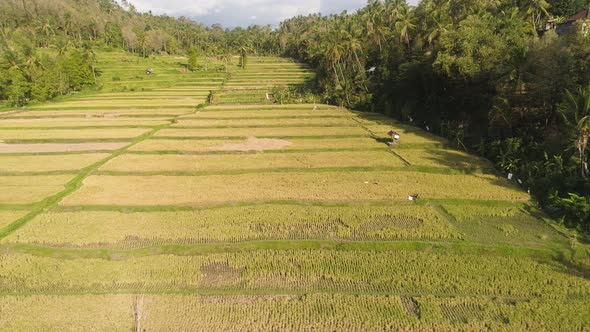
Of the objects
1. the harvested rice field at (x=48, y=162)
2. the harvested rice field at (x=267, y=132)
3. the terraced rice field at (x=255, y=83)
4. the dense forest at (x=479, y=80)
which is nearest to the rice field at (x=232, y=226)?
the harvested rice field at (x=48, y=162)

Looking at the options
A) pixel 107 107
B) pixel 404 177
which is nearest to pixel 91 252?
pixel 404 177

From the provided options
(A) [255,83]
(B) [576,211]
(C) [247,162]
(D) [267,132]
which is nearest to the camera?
(B) [576,211]

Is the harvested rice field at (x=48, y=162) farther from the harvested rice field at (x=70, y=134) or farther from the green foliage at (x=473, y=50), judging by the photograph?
the green foliage at (x=473, y=50)

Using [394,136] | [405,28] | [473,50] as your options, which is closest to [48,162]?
[394,136]

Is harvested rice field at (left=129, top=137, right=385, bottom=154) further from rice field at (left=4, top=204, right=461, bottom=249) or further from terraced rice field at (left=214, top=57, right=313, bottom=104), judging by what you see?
terraced rice field at (left=214, top=57, right=313, bottom=104)

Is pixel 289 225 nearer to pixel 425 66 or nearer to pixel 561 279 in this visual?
pixel 561 279

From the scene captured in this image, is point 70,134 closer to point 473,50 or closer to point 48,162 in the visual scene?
point 48,162

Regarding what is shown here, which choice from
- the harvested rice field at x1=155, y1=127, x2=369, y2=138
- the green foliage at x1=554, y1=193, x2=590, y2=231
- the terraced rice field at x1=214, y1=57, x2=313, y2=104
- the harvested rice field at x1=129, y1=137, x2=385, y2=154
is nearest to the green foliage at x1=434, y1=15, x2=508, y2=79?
the harvested rice field at x1=129, y1=137, x2=385, y2=154
